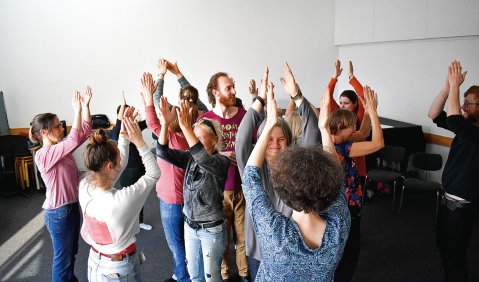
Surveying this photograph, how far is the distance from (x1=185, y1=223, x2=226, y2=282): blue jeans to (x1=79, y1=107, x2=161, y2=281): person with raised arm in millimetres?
405

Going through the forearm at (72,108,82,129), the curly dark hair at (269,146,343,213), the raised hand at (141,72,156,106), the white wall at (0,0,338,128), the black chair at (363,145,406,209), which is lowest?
the black chair at (363,145,406,209)

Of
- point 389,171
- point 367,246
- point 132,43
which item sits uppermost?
point 132,43

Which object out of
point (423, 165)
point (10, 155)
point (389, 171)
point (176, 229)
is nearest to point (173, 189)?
point (176, 229)

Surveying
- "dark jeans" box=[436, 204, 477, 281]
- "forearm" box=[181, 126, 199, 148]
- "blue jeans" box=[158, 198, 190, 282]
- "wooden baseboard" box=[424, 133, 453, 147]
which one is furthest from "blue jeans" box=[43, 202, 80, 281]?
"wooden baseboard" box=[424, 133, 453, 147]

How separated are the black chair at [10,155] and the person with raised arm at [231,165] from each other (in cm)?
387

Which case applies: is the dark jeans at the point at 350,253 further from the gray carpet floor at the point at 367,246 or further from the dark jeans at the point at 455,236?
the gray carpet floor at the point at 367,246

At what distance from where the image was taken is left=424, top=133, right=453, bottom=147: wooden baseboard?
491cm

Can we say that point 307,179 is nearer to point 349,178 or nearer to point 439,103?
point 349,178

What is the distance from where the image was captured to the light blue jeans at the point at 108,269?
1.94 meters

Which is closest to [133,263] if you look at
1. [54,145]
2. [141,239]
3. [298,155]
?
[54,145]

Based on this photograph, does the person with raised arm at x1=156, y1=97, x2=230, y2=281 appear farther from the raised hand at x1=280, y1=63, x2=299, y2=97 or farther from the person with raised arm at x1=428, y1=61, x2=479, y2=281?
the person with raised arm at x1=428, y1=61, x2=479, y2=281

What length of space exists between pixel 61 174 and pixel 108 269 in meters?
0.96

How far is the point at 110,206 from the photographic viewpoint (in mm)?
1815

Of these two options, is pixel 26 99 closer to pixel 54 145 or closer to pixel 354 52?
pixel 54 145
